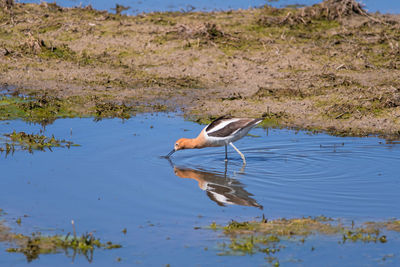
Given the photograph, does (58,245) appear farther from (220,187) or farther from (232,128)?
(232,128)

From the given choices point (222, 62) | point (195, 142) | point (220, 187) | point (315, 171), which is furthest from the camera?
point (222, 62)

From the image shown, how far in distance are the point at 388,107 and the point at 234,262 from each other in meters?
7.43

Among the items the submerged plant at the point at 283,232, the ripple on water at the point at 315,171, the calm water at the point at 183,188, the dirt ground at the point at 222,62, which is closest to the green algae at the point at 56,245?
the calm water at the point at 183,188

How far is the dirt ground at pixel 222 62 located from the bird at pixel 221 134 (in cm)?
228

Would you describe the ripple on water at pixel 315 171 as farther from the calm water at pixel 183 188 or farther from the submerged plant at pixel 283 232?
the submerged plant at pixel 283 232

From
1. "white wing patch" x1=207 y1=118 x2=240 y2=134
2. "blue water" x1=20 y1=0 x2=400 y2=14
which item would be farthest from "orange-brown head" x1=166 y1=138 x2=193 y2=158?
"blue water" x1=20 y1=0 x2=400 y2=14

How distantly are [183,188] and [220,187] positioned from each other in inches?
22.4

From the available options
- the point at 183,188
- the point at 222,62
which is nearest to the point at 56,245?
the point at 183,188

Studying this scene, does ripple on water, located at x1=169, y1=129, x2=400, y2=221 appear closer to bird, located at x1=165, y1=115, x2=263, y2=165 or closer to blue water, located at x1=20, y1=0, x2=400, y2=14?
bird, located at x1=165, y1=115, x2=263, y2=165

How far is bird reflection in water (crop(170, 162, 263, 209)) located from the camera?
8.79m

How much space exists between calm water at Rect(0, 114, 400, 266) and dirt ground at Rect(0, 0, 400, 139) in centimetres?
127

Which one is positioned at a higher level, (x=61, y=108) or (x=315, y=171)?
(x=61, y=108)

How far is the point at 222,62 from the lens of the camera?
15727 millimetres

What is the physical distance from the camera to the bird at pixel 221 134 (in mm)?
10789
